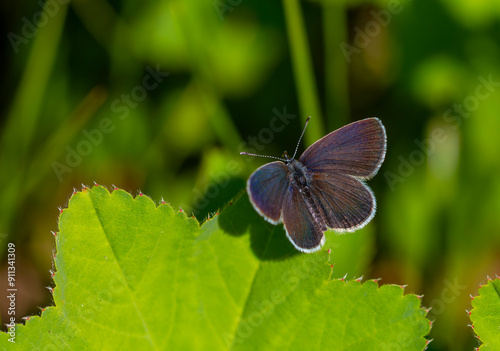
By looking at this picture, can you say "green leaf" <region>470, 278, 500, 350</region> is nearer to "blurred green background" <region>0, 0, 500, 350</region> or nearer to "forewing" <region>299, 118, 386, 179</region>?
"forewing" <region>299, 118, 386, 179</region>

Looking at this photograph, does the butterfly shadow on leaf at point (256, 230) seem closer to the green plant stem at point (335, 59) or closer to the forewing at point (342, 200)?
the forewing at point (342, 200)

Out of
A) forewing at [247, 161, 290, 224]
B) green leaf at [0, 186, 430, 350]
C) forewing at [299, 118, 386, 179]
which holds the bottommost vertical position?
green leaf at [0, 186, 430, 350]

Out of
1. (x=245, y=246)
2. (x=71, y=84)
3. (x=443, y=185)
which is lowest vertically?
(x=245, y=246)

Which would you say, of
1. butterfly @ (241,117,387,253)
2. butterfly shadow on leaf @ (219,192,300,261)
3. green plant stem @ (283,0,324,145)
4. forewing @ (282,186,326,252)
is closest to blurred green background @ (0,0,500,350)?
→ green plant stem @ (283,0,324,145)

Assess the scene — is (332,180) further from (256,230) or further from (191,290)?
(191,290)

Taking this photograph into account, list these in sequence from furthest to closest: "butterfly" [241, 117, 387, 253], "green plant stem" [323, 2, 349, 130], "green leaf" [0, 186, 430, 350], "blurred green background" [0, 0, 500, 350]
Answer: "green plant stem" [323, 2, 349, 130]
"blurred green background" [0, 0, 500, 350]
"butterfly" [241, 117, 387, 253]
"green leaf" [0, 186, 430, 350]

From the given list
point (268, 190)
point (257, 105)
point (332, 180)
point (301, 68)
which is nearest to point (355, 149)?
→ point (332, 180)

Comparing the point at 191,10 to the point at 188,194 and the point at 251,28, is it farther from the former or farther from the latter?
the point at 188,194

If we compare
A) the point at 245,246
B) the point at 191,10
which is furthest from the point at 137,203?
the point at 191,10
